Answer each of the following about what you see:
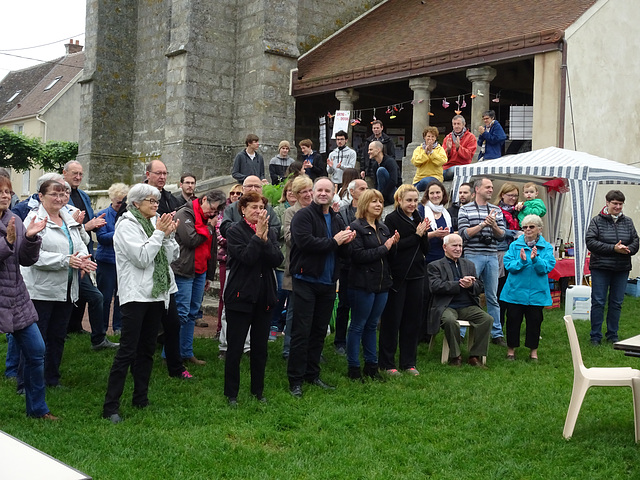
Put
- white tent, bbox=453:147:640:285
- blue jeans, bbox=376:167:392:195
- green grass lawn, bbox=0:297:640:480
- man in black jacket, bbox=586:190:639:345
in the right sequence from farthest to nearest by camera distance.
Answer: blue jeans, bbox=376:167:392:195
white tent, bbox=453:147:640:285
man in black jacket, bbox=586:190:639:345
green grass lawn, bbox=0:297:640:480

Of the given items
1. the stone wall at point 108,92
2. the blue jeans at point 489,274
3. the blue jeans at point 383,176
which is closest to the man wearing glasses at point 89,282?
the blue jeans at point 489,274

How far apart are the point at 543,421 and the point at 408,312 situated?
6.47ft

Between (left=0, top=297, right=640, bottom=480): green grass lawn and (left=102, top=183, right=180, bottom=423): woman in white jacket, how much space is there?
0.39 meters

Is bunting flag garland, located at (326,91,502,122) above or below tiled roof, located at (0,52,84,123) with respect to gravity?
below

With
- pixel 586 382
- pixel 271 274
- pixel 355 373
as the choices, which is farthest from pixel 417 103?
pixel 586 382

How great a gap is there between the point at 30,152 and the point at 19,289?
31.3 m

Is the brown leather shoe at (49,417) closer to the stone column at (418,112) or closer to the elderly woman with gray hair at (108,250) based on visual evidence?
the elderly woman with gray hair at (108,250)

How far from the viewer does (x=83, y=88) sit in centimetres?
2138

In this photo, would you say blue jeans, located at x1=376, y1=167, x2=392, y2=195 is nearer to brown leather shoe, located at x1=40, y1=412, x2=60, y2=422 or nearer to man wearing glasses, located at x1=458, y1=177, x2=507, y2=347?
man wearing glasses, located at x1=458, y1=177, x2=507, y2=347

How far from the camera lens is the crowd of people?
570cm

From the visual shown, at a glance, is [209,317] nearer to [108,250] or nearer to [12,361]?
[108,250]

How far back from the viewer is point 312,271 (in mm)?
6469

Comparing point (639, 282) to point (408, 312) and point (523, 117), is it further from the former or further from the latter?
point (408, 312)

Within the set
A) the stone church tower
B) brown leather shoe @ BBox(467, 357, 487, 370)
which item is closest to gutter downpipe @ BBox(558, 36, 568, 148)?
the stone church tower
